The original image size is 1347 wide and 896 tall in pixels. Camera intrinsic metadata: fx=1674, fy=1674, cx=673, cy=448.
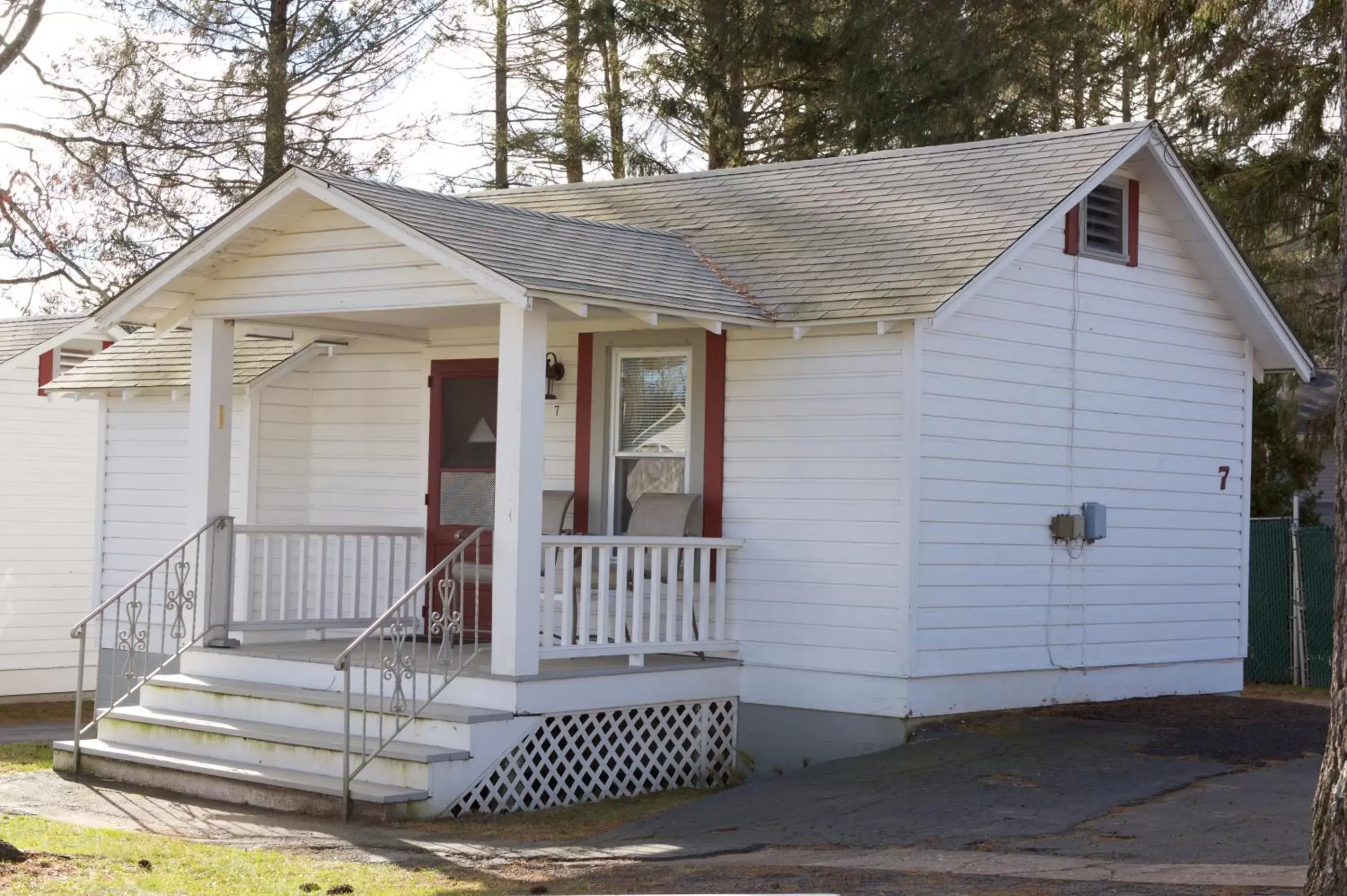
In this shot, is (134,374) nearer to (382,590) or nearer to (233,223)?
(382,590)

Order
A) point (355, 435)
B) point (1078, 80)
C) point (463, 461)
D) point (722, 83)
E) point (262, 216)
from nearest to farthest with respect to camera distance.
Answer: point (262, 216) → point (463, 461) → point (355, 435) → point (1078, 80) → point (722, 83)

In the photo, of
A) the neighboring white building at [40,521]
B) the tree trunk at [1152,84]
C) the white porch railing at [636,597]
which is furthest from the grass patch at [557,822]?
the tree trunk at [1152,84]

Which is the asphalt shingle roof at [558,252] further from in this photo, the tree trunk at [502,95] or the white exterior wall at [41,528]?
the tree trunk at [502,95]

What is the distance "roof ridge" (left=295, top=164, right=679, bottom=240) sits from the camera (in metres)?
11.2

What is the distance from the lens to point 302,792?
1062 centimetres

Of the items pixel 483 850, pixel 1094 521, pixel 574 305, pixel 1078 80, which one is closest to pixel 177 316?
pixel 574 305

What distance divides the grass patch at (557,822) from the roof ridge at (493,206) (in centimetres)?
424

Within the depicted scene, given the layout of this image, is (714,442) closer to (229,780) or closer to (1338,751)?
(229,780)

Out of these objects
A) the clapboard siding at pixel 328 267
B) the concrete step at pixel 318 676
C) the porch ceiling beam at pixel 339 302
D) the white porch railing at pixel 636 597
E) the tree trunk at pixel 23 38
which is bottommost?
the concrete step at pixel 318 676

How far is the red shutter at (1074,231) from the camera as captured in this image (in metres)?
13.0

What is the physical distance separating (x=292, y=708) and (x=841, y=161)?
6848 millimetres

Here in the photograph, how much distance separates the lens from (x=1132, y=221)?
13656mm

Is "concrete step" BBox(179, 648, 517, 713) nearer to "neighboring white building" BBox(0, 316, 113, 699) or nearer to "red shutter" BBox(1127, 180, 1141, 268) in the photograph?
"red shutter" BBox(1127, 180, 1141, 268)

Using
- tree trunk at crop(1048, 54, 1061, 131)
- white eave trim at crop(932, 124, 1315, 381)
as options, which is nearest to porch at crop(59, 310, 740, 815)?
white eave trim at crop(932, 124, 1315, 381)
